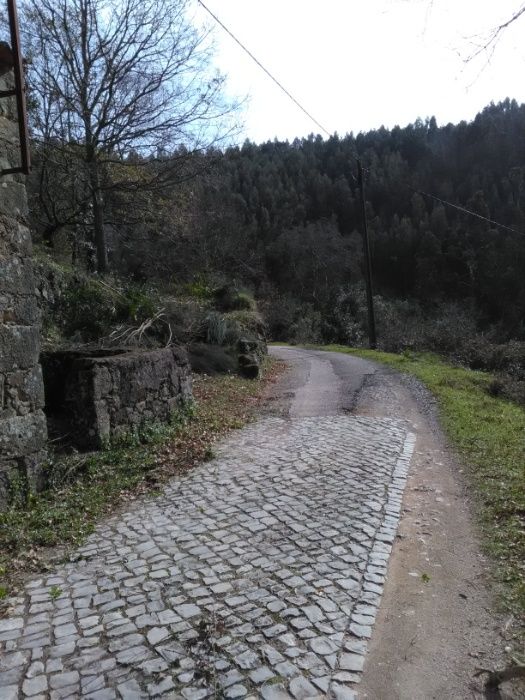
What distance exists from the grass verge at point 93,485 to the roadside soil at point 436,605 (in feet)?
8.94

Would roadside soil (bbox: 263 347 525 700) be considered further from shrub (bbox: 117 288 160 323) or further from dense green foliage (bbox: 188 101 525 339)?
dense green foliage (bbox: 188 101 525 339)

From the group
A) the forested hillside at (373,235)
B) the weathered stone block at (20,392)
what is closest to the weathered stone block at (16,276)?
the weathered stone block at (20,392)

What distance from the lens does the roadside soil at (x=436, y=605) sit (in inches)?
121

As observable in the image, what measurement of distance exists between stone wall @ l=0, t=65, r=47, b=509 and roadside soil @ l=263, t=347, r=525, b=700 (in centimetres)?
382

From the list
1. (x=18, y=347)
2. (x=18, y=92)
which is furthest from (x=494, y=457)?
(x=18, y=92)

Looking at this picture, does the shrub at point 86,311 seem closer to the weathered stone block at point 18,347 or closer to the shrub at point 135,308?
Result: the shrub at point 135,308

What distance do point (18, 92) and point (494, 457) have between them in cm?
721

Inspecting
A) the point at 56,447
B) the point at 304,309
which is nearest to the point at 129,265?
the point at 304,309

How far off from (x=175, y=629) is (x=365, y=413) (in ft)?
23.6

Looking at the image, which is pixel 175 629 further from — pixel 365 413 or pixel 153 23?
pixel 153 23

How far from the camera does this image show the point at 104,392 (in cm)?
718

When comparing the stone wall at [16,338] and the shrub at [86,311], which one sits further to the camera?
the shrub at [86,311]

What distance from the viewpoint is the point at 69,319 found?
11156 millimetres

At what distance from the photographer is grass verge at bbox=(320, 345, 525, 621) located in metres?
4.47
